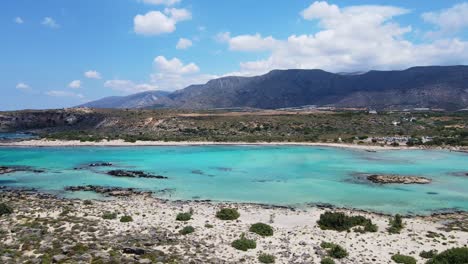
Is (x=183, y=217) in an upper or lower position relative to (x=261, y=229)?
upper

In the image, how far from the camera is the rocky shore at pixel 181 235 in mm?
19562

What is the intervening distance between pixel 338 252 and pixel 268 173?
3110cm

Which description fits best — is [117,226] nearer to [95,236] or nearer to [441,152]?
[95,236]

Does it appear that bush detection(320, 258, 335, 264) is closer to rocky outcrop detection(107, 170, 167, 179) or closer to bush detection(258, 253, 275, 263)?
bush detection(258, 253, 275, 263)

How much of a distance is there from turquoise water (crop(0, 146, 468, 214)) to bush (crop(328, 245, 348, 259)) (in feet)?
42.4

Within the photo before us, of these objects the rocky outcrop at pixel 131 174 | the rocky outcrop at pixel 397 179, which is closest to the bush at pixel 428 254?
the rocky outcrop at pixel 397 179

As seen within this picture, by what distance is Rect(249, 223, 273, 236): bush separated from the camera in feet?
77.6

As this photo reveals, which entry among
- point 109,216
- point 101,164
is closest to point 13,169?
point 101,164

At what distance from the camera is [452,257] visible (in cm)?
1855

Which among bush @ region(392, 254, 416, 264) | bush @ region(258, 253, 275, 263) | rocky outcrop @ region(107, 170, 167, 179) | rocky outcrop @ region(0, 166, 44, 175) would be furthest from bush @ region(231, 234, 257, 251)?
rocky outcrop @ region(0, 166, 44, 175)

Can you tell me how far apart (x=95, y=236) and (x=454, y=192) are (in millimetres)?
33169

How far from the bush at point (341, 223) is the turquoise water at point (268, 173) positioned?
6.66 m

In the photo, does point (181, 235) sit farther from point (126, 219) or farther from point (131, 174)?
point (131, 174)

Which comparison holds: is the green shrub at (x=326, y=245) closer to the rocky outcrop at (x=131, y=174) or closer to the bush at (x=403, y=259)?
the bush at (x=403, y=259)
